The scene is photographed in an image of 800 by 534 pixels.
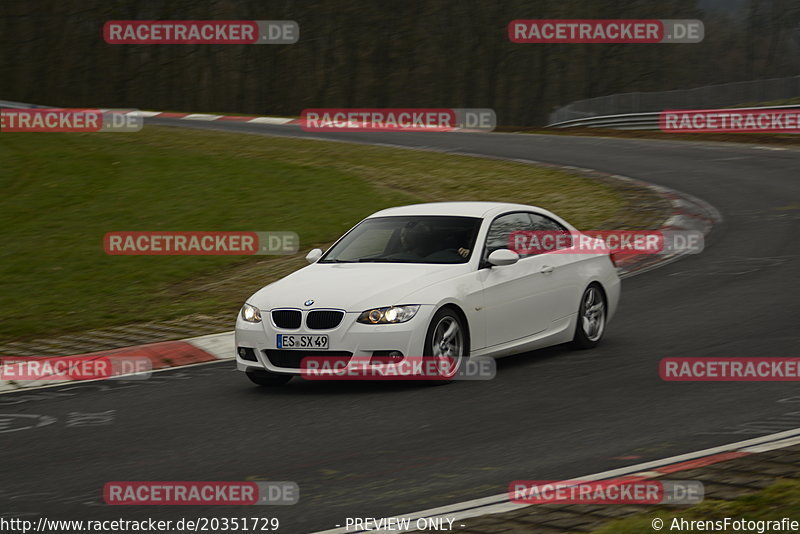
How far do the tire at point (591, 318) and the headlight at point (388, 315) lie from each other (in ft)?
7.72

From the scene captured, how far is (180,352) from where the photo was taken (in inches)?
455

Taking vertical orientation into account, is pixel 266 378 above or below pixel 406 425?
above

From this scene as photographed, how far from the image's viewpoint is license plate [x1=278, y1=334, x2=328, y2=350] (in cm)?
903

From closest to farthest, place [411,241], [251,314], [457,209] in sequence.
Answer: [251,314] < [411,241] < [457,209]

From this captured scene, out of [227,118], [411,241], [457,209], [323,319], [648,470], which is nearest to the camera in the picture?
[648,470]

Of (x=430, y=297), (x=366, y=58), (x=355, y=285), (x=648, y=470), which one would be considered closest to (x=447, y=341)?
(x=430, y=297)

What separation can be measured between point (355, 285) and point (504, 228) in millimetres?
1826

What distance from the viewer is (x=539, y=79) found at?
91188 millimetres

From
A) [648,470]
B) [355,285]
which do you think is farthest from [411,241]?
[648,470]

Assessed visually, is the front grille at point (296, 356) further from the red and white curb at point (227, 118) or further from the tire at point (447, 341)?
the red and white curb at point (227, 118)

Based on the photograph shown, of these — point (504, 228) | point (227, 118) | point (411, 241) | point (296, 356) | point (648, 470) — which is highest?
point (227, 118)

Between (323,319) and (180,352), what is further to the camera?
(180,352)

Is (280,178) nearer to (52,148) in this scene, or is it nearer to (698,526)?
(52,148)

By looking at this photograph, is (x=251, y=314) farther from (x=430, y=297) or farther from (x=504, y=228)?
(x=504, y=228)
